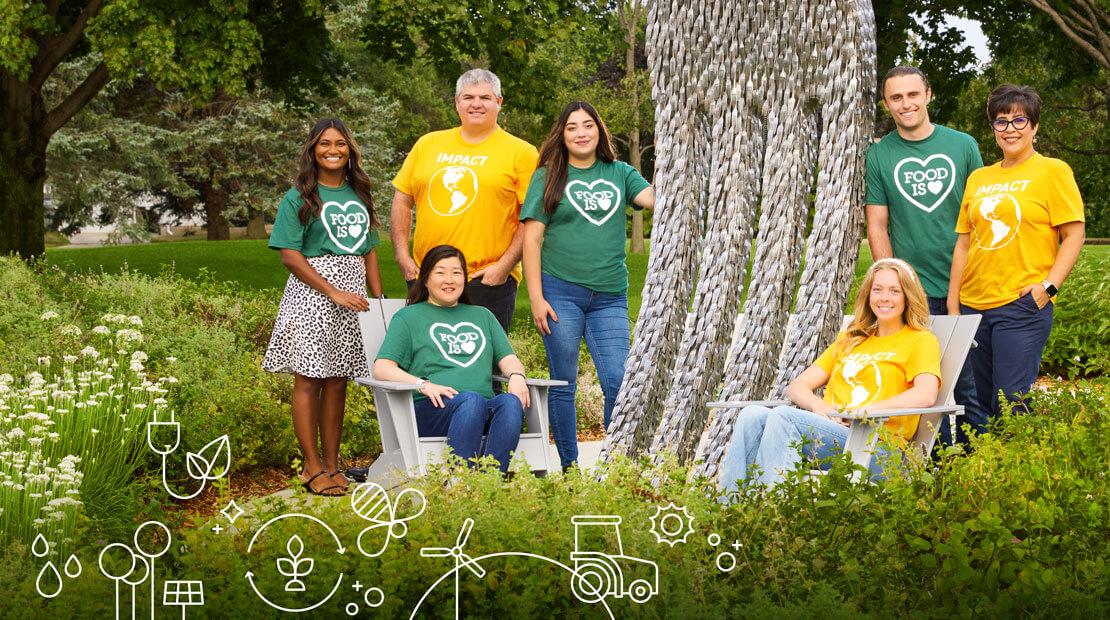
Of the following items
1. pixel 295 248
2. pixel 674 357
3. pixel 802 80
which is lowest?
pixel 674 357

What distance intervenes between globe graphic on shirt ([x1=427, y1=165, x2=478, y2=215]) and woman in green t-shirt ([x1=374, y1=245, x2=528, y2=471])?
0.20 metres

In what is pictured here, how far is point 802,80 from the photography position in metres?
4.95

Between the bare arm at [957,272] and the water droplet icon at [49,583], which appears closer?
the water droplet icon at [49,583]

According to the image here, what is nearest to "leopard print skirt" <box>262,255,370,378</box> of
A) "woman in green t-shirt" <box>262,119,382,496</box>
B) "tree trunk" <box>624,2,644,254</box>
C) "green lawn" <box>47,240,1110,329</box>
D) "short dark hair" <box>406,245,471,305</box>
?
"woman in green t-shirt" <box>262,119,382,496</box>

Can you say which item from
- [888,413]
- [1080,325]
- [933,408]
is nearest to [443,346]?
[888,413]

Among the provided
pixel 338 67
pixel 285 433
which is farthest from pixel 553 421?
pixel 338 67

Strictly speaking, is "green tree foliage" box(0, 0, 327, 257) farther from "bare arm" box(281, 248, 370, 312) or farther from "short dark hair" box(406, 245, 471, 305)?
"short dark hair" box(406, 245, 471, 305)

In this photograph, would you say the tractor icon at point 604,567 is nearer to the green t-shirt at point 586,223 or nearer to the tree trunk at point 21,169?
the green t-shirt at point 586,223

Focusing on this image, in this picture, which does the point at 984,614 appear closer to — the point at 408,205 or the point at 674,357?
the point at 674,357

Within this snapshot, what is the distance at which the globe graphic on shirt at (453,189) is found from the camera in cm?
482

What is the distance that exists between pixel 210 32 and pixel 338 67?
3.80m

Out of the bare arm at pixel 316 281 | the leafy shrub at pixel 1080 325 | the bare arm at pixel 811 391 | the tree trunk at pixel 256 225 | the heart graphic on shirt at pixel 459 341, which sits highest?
the bare arm at pixel 316 281

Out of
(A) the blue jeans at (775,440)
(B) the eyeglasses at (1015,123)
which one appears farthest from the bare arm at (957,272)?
(A) the blue jeans at (775,440)

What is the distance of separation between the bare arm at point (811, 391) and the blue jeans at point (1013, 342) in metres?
0.73
